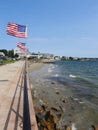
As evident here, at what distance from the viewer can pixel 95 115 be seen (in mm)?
11711

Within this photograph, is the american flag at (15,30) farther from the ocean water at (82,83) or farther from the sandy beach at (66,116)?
the sandy beach at (66,116)

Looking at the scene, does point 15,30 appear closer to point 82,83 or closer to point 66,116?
point 82,83

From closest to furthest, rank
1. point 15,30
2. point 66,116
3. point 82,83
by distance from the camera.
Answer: point 66,116
point 15,30
point 82,83

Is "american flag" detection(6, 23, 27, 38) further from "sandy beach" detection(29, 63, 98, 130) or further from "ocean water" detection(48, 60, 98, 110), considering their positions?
"sandy beach" detection(29, 63, 98, 130)

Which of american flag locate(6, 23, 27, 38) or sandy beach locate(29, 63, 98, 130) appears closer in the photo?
sandy beach locate(29, 63, 98, 130)

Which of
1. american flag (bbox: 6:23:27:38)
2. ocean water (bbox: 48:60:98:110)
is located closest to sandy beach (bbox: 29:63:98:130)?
ocean water (bbox: 48:60:98:110)

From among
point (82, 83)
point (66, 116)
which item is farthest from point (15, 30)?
point (66, 116)

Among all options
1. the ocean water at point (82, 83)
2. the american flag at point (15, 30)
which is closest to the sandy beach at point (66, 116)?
the ocean water at point (82, 83)

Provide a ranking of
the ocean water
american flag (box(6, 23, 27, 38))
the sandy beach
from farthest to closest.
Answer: american flag (box(6, 23, 27, 38))
the ocean water
the sandy beach

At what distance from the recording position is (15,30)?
22078 mm

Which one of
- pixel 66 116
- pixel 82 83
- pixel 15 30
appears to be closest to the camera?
pixel 66 116

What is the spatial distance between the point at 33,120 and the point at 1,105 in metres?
2.70

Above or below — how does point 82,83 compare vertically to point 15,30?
below

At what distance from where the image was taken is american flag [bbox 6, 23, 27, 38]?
21328 mm
